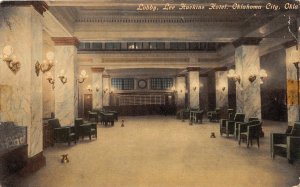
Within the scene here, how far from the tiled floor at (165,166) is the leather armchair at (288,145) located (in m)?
0.17

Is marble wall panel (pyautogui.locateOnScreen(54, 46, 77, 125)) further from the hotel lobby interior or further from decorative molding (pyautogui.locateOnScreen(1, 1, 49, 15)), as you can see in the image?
decorative molding (pyautogui.locateOnScreen(1, 1, 49, 15))

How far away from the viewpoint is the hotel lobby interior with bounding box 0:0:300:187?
505cm

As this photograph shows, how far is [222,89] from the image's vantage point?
56.9 feet

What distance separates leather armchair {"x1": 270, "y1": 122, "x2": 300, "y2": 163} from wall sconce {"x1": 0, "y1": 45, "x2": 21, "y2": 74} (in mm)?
5444

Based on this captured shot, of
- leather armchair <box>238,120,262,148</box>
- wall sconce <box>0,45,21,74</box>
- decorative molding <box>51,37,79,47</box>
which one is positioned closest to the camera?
wall sconce <box>0,45,21,74</box>

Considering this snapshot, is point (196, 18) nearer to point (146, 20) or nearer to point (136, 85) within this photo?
point (146, 20)

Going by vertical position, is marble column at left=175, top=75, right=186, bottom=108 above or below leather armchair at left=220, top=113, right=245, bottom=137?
above

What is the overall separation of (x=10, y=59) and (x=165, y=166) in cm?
352

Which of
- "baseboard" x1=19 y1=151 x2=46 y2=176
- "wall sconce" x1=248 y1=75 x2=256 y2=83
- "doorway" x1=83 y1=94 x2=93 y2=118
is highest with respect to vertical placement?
"wall sconce" x1=248 y1=75 x2=256 y2=83

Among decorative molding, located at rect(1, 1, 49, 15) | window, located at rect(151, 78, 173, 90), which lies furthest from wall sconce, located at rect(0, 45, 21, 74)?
window, located at rect(151, 78, 173, 90)

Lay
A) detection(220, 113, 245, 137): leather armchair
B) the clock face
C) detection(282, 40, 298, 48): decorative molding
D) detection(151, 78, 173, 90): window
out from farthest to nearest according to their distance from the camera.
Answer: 1. detection(151, 78, 173, 90): window
2. the clock face
3. detection(282, 40, 298, 48): decorative molding
4. detection(220, 113, 245, 137): leather armchair

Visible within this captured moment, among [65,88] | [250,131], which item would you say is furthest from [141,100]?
[250,131]

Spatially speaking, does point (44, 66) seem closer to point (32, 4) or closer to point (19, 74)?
point (19, 74)

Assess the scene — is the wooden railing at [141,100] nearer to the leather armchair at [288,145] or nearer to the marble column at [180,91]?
the marble column at [180,91]
